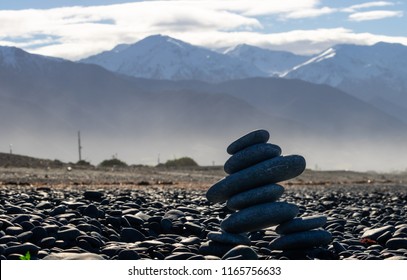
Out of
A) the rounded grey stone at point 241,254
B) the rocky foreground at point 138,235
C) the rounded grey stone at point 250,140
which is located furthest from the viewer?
the rounded grey stone at point 250,140

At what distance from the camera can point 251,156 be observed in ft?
29.6

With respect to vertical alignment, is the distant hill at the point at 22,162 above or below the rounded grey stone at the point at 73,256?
above

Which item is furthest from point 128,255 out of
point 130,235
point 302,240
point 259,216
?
point 302,240

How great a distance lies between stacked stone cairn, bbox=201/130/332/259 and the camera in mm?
A: 8781

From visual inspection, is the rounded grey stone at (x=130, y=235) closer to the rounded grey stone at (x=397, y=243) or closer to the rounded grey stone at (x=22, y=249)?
the rounded grey stone at (x=22, y=249)

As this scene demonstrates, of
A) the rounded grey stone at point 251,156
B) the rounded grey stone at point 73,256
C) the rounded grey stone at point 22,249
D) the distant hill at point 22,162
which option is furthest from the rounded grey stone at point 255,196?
the distant hill at point 22,162

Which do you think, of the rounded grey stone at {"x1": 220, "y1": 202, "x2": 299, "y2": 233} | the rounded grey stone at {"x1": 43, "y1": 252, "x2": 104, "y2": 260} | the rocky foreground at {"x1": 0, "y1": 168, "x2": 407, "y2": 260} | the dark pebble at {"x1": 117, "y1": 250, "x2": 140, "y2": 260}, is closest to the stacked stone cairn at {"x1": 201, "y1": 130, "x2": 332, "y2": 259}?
the rounded grey stone at {"x1": 220, "y1": 202, "x2": 299, "y2": 233}

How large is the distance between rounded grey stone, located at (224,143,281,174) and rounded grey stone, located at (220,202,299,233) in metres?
0.57

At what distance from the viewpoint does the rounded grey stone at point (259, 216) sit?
344 inches

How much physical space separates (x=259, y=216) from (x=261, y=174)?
0.52 meters

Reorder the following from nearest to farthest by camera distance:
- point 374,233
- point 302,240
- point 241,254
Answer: point 241,254
point 302,240
point 374,233

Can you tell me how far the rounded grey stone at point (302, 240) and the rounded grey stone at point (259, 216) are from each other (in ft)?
0.76

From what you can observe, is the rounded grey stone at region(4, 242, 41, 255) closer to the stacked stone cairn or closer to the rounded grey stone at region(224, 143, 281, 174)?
Answer: the stacked stone cairn

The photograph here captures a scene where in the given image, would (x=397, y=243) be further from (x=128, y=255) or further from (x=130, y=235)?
(x=128, y=255)
